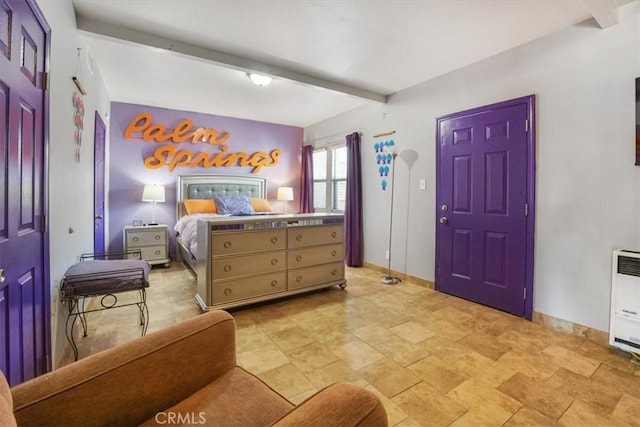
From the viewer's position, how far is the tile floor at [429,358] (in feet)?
5.18

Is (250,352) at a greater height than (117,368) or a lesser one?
lesser

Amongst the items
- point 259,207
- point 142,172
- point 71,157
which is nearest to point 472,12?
point 71,157

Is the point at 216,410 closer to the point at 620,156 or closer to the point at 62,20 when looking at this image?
the point at 62,20

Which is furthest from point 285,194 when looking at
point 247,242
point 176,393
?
point 176,393

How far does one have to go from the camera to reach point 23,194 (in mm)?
1295

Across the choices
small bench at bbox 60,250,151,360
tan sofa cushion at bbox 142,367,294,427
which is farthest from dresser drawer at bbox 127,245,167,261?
tan sofa cushion at bbox 142,367,294,427

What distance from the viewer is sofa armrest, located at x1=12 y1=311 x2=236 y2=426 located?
0.81 metres

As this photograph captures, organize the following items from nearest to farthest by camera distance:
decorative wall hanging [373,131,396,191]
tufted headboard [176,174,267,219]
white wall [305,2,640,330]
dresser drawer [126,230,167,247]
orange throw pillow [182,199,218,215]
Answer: white wall [305,2,640,330] → decorative wall hanging [373,131,396,191] → dresser drawer [126,230,167,247] → orange throw pillow [182,199,218,215] → tufted headboard [176,174,267,219]

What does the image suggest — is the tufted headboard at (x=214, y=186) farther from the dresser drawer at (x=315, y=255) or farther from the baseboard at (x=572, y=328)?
the baseboard at (x=572, y=328)

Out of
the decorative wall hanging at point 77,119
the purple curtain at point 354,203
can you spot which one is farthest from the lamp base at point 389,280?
the decorative wall hanging at point 77,119

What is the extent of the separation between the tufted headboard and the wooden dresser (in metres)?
2.33

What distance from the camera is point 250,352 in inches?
83.3

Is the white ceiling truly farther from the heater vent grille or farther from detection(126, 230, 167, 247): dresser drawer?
detection(126, 230, 167, 247): dresser drawer

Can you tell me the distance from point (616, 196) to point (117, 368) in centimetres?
319
